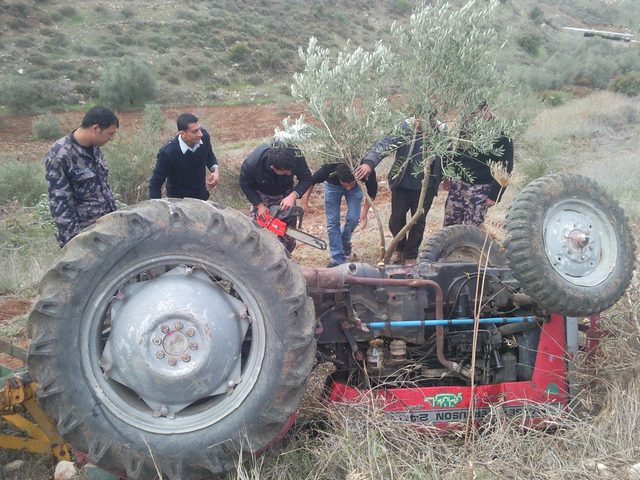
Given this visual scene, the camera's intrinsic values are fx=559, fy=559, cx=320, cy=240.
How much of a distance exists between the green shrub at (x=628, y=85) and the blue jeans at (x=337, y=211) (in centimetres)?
2072

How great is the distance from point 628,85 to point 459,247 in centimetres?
2265

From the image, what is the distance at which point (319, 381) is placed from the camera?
3.62 meters

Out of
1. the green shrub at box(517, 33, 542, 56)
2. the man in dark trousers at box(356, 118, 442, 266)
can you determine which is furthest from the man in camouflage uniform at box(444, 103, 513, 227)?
the green shrub at box(517, 33, 542, 56)

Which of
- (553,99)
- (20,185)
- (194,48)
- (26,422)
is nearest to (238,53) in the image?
(194,48)

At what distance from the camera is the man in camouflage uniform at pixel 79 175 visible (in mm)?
4016

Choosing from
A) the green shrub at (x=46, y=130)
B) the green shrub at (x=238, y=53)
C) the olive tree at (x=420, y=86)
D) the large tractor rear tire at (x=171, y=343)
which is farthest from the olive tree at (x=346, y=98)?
the green shrub at (x=238, y=53)

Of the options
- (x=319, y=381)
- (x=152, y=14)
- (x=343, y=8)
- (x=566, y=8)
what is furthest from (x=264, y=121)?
(x=566, y=8)

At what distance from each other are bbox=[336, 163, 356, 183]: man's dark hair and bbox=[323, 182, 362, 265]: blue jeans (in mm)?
301

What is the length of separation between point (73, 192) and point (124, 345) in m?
2.08

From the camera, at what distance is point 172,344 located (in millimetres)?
2564

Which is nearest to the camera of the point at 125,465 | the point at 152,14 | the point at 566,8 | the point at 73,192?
the point at 125,465

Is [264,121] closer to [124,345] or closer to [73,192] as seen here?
[73,192]

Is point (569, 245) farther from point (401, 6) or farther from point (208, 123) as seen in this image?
point (401, 6)

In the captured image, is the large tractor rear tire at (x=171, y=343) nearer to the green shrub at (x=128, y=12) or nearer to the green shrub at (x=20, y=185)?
the green shrub at (x=20, y=185)
